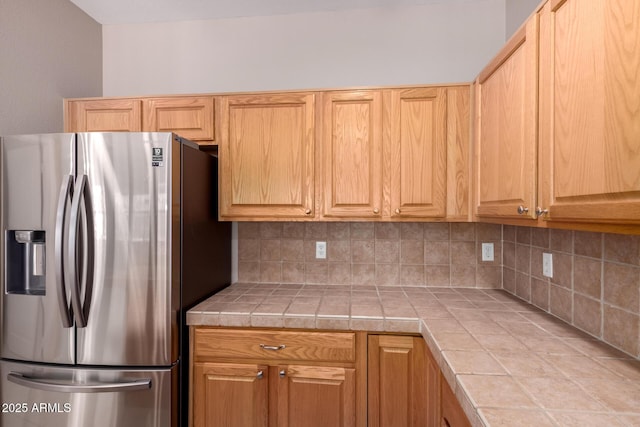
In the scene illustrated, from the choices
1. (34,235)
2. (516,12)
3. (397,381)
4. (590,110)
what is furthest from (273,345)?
(516,12)

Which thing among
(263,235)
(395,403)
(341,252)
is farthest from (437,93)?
(395,403)

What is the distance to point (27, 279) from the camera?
1.42 meters

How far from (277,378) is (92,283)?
0.94 meters

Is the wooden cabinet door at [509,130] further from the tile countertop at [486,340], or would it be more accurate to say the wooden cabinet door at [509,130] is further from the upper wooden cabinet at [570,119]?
the tile countertop at [486,340]

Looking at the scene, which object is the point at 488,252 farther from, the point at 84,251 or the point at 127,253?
the point at 84,251

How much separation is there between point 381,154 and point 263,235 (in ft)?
3.16

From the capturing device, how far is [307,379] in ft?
4.55

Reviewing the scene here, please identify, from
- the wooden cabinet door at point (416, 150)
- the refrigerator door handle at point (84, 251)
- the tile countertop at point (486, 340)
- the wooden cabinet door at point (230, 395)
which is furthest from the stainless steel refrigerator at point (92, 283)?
the wooden cabinet door at point (416, 150)

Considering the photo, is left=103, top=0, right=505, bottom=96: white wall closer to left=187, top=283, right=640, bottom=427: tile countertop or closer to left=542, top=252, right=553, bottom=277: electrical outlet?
left=542, top=252, right=553, bottom=277: electrical outlet

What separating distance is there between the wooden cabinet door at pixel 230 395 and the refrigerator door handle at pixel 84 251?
573mm

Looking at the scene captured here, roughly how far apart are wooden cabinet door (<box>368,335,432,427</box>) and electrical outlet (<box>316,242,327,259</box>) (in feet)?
2.39

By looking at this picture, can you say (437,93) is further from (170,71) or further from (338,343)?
(170,71)

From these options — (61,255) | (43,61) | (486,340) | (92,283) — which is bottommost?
(486,340)

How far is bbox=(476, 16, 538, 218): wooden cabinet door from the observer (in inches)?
43.1
